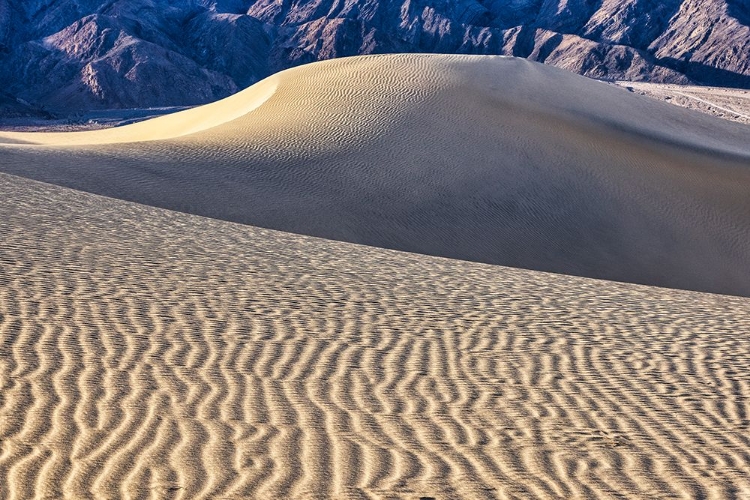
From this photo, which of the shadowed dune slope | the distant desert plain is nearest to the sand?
the shadowed dune slope

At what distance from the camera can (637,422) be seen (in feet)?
16.9

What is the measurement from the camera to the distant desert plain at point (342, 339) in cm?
426

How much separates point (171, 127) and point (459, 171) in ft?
42.2

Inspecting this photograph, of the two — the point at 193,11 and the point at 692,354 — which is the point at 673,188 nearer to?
the point at 692,354

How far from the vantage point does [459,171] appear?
19.0 metres

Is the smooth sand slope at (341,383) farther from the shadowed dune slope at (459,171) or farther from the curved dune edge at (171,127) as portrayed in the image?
the curved dune edge at (171,127)

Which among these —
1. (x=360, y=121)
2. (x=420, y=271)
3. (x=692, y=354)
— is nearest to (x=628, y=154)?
(x=360, y=121)

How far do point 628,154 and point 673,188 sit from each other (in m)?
1.63

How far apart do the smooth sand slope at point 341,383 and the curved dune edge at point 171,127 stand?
56.4 ft

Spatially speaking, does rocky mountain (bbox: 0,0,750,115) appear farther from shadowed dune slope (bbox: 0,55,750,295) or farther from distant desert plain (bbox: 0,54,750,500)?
distant desert plain (bbox: 0,54,750,500)

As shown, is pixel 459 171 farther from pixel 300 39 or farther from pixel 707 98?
pixel 300 39

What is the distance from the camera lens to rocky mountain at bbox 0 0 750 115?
7538cm

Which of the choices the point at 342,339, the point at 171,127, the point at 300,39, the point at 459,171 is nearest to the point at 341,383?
the point at 342,339

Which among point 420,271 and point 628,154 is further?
point 628,154
